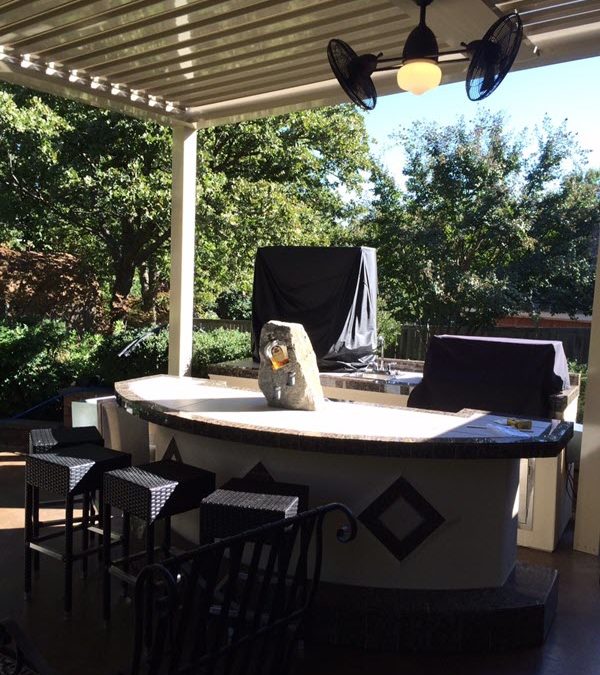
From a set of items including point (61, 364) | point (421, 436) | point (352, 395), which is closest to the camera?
point (421, 436)

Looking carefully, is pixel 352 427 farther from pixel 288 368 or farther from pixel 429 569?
pixel 429 569

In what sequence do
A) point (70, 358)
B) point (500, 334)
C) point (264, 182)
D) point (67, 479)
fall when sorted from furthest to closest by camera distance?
point (500, 334) → point (264, 182) → point (70, 358) → point (67, 479)

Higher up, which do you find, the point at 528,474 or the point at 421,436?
the point at 421,436

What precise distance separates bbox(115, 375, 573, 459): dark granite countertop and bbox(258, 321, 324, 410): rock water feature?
0.09 m

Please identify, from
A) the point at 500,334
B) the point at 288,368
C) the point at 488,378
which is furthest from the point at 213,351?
the point at 500,334

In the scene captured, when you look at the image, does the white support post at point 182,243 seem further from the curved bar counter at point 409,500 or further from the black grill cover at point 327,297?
the curved bar counter at point 409,500

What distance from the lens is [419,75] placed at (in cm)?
387

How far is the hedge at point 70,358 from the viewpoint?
8430 mm

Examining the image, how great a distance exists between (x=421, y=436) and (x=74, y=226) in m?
10.6

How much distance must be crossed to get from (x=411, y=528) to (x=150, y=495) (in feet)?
4.40

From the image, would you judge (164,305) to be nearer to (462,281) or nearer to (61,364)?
(61,364)

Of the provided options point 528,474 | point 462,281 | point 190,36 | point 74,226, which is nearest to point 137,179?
point 74,226

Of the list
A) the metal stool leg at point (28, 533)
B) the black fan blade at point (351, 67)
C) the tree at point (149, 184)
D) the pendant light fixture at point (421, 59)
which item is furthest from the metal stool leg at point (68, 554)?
the tree at point (149, 184)

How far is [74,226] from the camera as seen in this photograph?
12227mm
